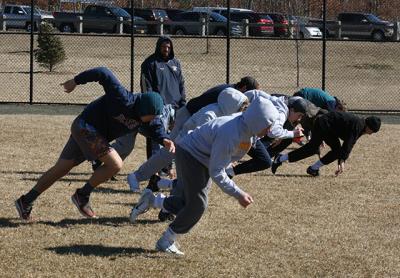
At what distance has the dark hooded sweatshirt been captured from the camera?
40.2 feet

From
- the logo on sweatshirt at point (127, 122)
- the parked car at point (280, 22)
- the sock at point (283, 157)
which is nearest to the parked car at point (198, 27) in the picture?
the parked car at point (280, 22)

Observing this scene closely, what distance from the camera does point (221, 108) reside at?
374 inches

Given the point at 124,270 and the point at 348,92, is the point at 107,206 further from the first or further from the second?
the point at 348,92

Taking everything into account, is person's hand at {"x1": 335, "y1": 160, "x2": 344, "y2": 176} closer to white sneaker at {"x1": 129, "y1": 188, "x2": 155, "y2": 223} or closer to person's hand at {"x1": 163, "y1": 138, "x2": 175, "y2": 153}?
white sneaker at {"x1": 129, "y1": 188, "x2": 155, "y2": 223}

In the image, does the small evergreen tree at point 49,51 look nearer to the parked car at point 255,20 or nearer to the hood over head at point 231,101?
the parked car at point 255,20

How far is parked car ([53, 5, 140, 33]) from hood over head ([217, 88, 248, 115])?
30.2 m

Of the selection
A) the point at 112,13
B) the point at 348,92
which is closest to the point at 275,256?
the point at 348,92

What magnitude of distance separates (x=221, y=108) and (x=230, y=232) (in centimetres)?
130

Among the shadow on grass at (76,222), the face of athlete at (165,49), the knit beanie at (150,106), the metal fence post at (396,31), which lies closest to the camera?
the knit beanie at (150,106)

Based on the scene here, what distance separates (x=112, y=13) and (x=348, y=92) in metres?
13.8

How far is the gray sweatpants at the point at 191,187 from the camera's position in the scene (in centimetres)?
775

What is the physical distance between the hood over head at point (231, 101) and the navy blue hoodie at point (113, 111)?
2.80 feet

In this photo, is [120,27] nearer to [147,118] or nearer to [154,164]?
[154,164]

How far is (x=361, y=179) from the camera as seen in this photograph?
13.2 m
